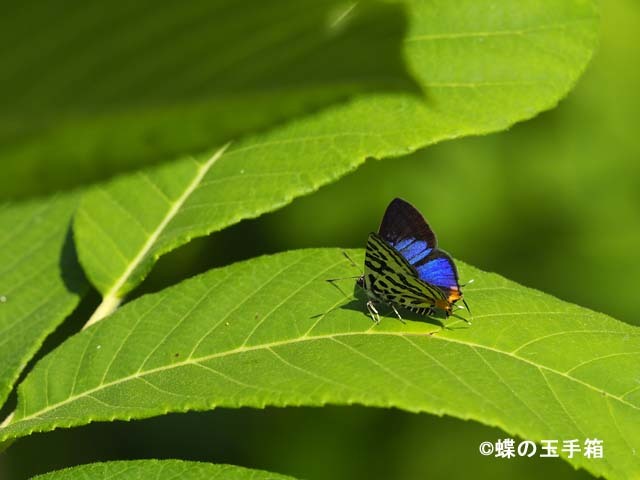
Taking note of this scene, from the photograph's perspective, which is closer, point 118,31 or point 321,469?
point 118,31

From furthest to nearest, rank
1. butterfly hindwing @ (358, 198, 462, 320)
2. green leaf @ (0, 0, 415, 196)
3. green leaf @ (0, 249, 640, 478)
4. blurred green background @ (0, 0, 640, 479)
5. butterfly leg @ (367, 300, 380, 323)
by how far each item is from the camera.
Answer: blurred green background @ (0, 0, 640, 479) → butterfly hindwing @ (358, 198, 462, 320) → butterfly leg @ (367, 300, 380, 323) → green leaf @ (0, 249, 640, 478) → green leaf @ (0, 0, 415, 196)

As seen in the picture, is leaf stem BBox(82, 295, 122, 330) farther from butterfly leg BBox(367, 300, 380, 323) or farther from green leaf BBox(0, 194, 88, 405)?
butterfly leg BBox(367, 300, 380, 323)

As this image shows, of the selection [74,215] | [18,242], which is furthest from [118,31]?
[18,242]

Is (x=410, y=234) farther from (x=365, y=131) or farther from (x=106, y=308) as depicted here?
(x=106, y=308)

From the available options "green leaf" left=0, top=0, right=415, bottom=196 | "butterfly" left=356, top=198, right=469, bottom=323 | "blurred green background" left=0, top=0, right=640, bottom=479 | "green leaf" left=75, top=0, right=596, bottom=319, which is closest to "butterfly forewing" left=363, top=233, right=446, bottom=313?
"butterfly" left=356, top=198, right=469, bottom=323

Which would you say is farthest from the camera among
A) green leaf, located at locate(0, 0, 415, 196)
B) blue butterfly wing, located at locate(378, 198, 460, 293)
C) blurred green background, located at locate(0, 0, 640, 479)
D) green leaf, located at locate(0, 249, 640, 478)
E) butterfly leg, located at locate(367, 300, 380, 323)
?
blurred green background, located at locate(0, 0, 640, 479)

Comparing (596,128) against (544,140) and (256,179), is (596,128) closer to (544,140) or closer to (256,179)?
(544,140)
